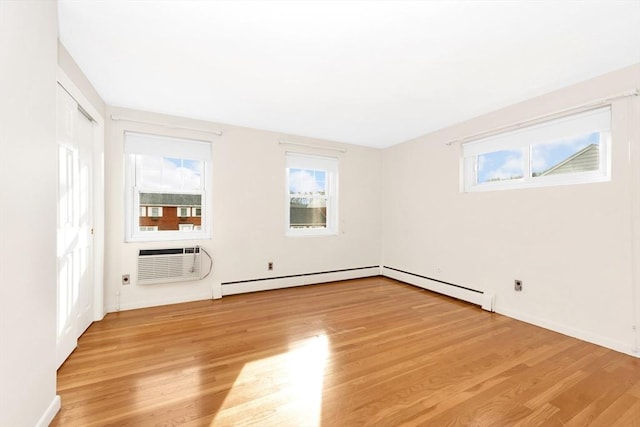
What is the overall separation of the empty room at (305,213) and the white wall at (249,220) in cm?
3

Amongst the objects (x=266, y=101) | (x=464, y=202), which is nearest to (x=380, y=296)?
(x=464, y=202)

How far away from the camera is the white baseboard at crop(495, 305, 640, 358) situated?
2273 millimetres

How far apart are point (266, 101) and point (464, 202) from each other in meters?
2.85

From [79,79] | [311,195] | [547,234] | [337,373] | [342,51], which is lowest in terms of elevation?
[337,373]

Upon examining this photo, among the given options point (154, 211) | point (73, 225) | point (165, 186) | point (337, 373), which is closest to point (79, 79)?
point (73, 225)

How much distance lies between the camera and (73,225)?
2.31m

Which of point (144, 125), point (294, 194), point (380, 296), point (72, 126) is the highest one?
point (144, 125)

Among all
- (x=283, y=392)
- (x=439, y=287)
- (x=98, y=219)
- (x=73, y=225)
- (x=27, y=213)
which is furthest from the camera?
(x=439, y=287)

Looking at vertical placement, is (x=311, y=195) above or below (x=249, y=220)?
above

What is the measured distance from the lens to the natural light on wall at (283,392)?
1.51 m

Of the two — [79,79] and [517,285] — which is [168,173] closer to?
[79,79]

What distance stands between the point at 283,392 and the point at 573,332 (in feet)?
9.13

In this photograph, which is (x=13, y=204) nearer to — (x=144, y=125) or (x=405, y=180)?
(x=144, y=125)

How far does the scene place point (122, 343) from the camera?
2371mm
